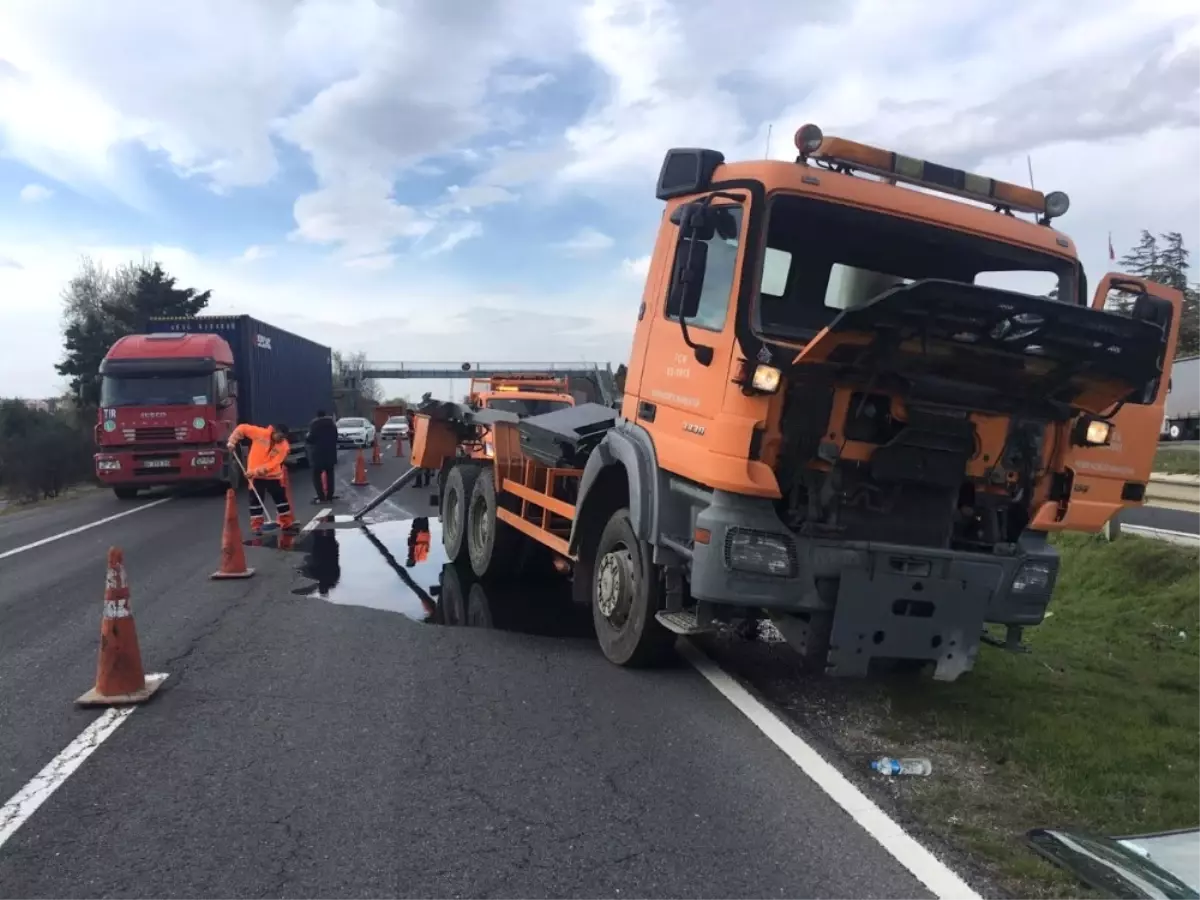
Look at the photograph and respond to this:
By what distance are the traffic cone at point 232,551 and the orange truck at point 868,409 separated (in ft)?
15.7

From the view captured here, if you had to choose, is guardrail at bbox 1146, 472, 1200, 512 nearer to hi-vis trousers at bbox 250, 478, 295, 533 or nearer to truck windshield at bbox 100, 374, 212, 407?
hi-vis trousers at bbox 250, 478, 295, 533

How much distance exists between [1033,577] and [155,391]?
16634 millimetres

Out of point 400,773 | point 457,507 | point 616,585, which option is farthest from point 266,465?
point 400,773

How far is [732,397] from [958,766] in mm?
2045

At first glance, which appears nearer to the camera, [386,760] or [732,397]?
[386,760]

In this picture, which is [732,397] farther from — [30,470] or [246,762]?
[30,470]

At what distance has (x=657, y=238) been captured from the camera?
621 cm

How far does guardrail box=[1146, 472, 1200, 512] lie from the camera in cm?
1169

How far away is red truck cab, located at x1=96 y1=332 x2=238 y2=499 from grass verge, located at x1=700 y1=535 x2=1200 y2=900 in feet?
46.2

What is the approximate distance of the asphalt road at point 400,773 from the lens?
3484mm

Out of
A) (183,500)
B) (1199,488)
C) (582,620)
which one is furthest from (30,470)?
(1199,488)

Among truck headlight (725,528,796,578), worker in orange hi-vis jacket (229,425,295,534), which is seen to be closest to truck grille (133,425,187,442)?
worker in orange hi-vis jacket (229,425,295,534)

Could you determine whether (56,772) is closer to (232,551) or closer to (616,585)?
(616,585)

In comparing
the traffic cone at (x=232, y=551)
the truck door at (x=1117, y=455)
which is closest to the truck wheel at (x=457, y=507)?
the traffic cone at (x=232, y=551)
